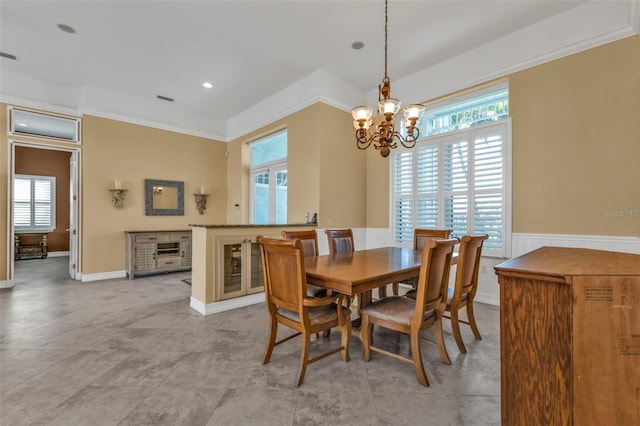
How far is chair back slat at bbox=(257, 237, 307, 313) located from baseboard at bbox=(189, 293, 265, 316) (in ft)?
4.98

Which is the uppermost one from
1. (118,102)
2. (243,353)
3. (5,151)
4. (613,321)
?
(118,102)

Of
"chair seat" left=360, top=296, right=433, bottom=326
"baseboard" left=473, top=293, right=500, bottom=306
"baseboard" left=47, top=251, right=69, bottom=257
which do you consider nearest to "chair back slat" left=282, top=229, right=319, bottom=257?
"chair seat" left=360, top=296, right=433, bottom=326

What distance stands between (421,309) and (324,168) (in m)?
2.85

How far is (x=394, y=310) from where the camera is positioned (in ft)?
6.88

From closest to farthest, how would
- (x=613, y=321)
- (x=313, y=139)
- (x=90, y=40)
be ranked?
(x=613, y=321), (x=90, y=40), (x=313, y=139)

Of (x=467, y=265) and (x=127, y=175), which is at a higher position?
(x=127, y=175)

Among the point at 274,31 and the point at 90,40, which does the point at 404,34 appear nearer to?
the point at 274,31

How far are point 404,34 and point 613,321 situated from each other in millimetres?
3615

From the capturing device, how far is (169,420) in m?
1.59

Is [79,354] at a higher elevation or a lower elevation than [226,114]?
lower

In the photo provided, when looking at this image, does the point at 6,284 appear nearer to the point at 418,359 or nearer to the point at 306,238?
the point at 306,238

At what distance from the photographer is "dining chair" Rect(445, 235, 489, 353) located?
223cm

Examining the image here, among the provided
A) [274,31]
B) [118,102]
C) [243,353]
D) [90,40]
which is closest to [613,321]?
[243,353]

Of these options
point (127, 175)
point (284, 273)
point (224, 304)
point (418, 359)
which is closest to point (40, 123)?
point (127, 175)
